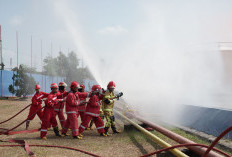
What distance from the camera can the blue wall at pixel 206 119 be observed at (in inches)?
244

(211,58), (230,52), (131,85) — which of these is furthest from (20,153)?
(230,52)

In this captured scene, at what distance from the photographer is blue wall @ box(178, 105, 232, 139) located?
6188 millimetres

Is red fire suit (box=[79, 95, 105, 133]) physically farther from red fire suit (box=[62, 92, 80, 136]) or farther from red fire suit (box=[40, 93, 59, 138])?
red fire suit (box=[40, 93, 59, 138])

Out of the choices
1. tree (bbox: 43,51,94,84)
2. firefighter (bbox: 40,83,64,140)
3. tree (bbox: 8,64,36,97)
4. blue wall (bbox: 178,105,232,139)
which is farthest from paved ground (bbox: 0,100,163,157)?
tree (bbox: 43,51,94,84)

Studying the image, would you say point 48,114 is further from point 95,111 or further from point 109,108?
point 109,108

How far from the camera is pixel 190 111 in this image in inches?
324

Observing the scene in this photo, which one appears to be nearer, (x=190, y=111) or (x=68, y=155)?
(x=68, y=155)

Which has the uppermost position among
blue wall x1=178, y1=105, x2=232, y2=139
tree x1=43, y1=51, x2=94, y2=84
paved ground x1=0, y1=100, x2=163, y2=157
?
tree x1=43, y1=51, x2=94, y2=84

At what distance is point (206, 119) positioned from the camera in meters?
7.02

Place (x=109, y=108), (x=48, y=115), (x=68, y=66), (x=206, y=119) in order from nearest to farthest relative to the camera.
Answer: (x=48, y=115)
(x=206, y=119)
(x=109, y=108)
(x=68, y=66)

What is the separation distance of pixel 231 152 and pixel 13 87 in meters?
21.0

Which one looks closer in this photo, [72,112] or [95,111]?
[72,112]

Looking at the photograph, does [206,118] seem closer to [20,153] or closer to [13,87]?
[20,153]

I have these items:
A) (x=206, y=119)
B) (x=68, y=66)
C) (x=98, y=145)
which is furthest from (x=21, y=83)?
(x=206, y=119)
